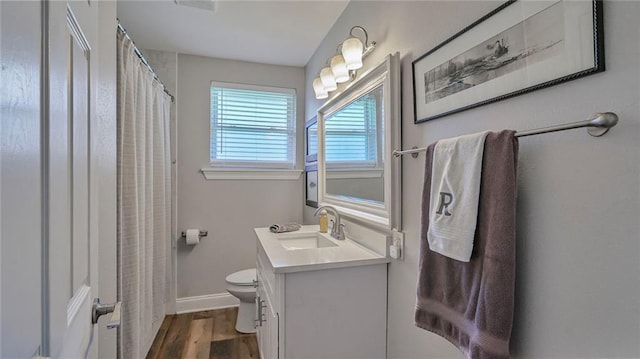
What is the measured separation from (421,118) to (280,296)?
3.23ft

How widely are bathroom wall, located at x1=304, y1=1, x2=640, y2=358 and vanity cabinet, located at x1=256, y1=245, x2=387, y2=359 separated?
18.2 inches

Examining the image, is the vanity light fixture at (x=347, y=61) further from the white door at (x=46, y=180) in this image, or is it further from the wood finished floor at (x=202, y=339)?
the wood finished floor at (x=202, y=339)

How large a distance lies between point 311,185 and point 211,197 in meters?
0.96

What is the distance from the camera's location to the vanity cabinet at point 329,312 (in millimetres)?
1322

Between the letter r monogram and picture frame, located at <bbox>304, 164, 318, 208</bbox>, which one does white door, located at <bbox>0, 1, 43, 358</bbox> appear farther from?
picture frame, located at <bbox>304, 164, 318, 208</bbox>

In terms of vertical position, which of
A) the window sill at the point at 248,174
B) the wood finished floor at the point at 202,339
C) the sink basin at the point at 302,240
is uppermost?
the window sill at the point at 248,174

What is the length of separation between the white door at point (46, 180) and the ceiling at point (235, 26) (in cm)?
144

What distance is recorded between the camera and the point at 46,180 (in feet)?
1.61

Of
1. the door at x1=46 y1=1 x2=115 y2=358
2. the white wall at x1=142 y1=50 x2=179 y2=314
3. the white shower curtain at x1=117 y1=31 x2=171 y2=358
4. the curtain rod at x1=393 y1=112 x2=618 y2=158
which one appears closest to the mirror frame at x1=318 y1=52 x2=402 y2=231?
the curtain rod at x1=393 y1=112 x2=618 y2=158

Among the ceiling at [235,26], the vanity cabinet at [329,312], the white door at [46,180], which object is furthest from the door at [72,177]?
the ceiling at [235,26]

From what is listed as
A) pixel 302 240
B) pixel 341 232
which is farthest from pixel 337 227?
pixel 302 240

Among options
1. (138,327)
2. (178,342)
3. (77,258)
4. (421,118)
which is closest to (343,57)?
(421,118)

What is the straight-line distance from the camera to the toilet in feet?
7.55

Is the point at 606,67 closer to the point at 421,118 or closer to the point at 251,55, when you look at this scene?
the point at 421,118
